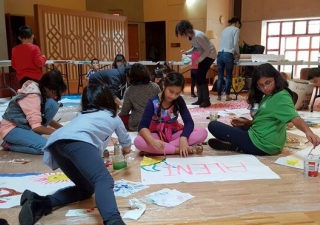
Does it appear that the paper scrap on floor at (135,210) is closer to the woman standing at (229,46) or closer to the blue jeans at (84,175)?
the blue jeans at (84,175)

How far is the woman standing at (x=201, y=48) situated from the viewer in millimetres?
4109

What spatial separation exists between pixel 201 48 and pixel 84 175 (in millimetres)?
3222

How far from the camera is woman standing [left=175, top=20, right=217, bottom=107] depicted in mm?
4109

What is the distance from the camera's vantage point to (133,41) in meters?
9.50

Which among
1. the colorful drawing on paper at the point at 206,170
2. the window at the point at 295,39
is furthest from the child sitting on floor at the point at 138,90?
the window at the point at 295,39

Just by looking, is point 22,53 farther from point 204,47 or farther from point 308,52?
point 308,52

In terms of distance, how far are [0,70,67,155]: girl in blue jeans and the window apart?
24.5 ft

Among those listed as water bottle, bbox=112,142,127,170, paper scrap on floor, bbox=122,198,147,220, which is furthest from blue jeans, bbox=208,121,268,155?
paper scrap on floor, bbox=122,198,147,220

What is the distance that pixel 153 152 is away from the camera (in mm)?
2289

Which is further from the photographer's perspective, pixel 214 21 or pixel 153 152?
pixel 214 21

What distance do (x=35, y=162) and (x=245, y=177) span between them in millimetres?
1379

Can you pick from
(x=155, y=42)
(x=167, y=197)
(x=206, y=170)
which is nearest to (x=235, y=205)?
(x=167, y=197)

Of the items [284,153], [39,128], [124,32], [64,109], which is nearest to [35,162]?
[39,128]

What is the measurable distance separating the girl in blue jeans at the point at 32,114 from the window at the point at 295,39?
24.5 ft
